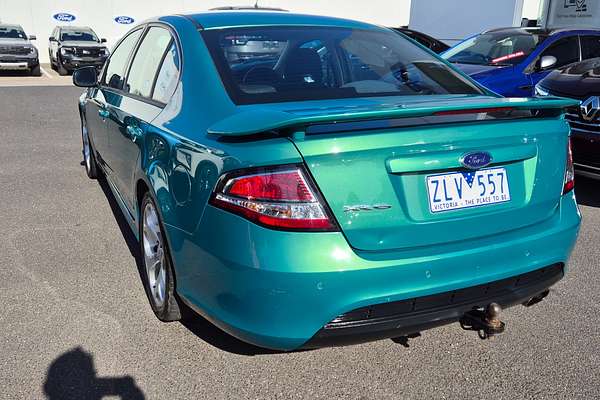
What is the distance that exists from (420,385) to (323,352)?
0.50 meters

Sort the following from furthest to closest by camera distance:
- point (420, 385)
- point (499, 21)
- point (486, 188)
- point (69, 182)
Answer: point (499, 21)
point (69, 182)
point (420, 385)
point (486, 188)

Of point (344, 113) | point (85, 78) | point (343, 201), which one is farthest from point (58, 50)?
point (343, 201)

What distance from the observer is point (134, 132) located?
10.6 feet

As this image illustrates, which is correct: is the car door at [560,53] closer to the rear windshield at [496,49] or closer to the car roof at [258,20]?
the rear windshield at [496,49]

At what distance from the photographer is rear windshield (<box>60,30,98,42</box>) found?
2000 centimetres

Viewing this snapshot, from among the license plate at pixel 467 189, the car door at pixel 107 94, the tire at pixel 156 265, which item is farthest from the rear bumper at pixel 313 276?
the car door at pixel 107 94

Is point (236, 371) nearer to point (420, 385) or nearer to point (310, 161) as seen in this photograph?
point (420, 385)

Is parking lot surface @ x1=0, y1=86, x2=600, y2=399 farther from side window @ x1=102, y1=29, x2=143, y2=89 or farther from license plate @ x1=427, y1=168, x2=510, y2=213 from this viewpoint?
side window @ x1=102, y1=29, x2=143, y2=89

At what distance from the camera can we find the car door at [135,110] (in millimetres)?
3137

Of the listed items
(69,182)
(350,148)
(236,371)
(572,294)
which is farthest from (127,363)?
(69,182)

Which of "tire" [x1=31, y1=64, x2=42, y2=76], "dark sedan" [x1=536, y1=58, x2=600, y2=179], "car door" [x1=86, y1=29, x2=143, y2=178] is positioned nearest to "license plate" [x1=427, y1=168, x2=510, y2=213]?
"car door" [x1=86, y1=29, x2=143, y2=178]

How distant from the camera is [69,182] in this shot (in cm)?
596

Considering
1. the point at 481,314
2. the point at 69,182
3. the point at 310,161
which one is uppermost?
the point at 310,161

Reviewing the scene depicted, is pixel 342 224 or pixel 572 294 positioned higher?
pixel 342 224
